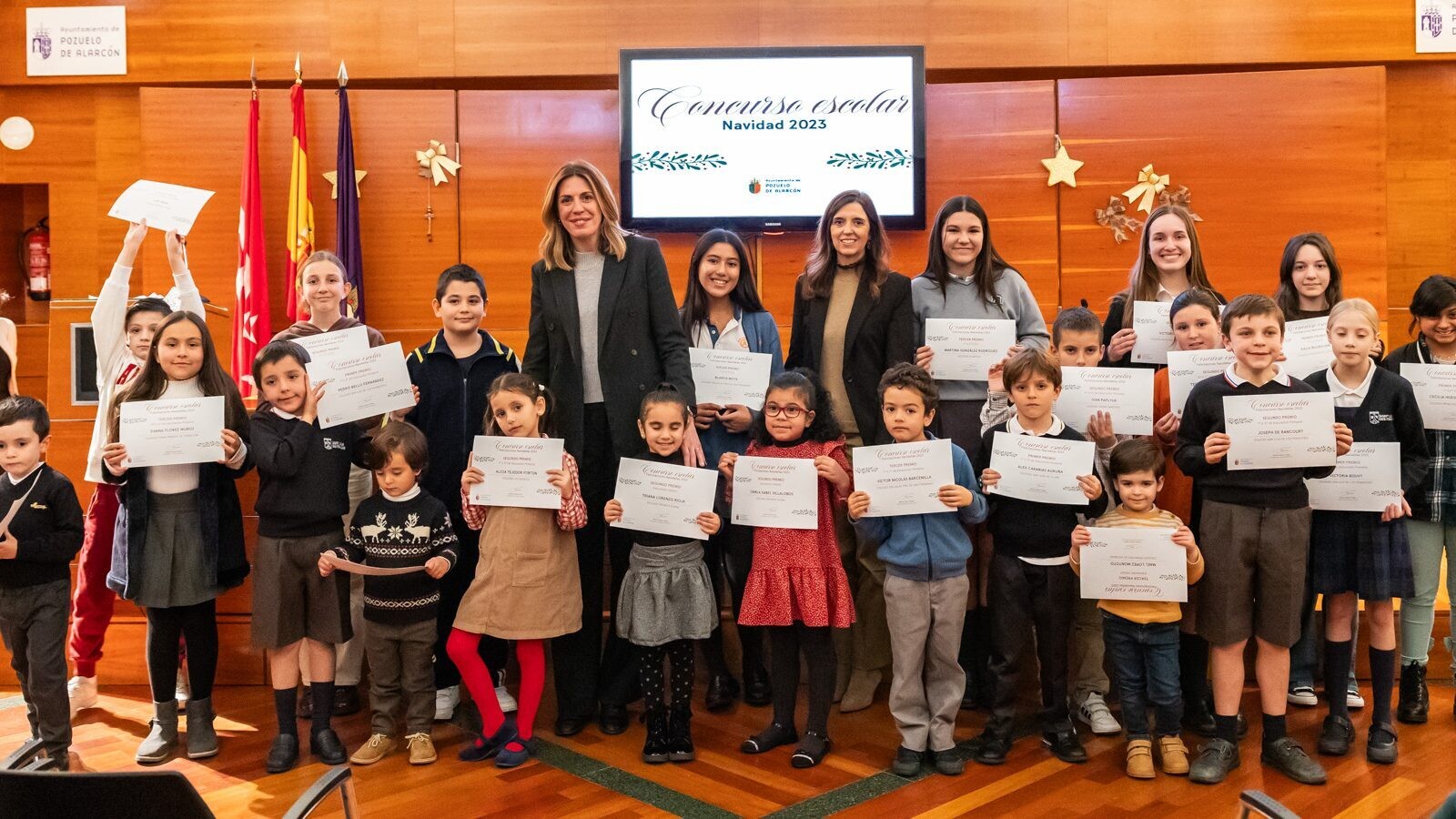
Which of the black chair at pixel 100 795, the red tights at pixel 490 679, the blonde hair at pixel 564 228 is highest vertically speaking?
the blonde hair at pixel 564 228

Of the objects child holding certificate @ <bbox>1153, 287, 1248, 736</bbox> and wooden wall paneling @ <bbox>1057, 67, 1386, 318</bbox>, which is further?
wooden wall paneling @ <bbox>1057, 67, 1386, 318</bbox>

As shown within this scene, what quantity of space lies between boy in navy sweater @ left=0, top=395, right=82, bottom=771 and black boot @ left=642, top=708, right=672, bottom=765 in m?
1.72

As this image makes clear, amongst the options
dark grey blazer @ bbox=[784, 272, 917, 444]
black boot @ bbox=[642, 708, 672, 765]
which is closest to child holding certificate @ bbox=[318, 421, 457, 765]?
black boot @ bbox=[642, 708, 672, 765]

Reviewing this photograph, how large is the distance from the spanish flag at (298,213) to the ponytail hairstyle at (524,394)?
2968 millimetres

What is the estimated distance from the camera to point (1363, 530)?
3.00 metres

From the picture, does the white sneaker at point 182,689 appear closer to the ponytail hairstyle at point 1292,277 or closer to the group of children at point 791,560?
the group of children at point 791,560

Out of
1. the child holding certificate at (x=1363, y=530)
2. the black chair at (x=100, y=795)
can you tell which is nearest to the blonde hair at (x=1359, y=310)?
the child holding certificate at (x=1363, y=530)

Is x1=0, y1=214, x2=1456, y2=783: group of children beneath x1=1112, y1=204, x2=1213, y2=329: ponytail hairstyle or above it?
beneath

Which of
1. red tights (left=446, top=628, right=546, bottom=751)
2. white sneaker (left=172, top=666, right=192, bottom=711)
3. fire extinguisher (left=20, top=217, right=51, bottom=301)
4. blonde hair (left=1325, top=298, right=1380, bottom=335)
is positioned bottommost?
white sneaker (left=172, top=666, right=192, bottom=711)

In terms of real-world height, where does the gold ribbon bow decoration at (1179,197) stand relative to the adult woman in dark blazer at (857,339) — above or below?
above

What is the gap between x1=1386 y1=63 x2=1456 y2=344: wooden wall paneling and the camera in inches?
234

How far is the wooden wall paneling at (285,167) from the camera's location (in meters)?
5.85

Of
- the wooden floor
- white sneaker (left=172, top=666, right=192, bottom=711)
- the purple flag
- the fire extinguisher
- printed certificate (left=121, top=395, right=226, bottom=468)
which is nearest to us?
the wooden floor

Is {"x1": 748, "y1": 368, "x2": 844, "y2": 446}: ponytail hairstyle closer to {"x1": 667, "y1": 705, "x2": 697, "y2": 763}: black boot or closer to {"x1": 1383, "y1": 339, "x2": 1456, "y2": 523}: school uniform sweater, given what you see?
{"x1": 667, "y1": 705, "x2": 697, "y2": 763}: black boot
